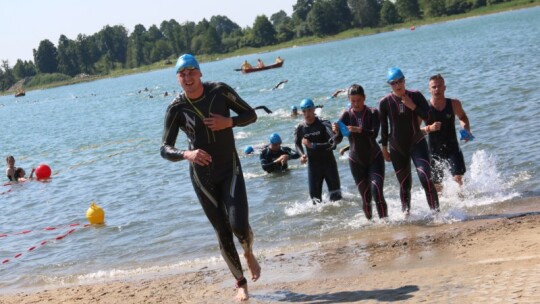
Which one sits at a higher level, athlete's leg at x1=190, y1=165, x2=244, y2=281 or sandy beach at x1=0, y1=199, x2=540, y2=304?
athlete's leg at x1=190, y1=165, x2=244, y2=281

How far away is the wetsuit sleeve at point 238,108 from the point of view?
6445 millimetres

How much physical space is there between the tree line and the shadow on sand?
133739 mm

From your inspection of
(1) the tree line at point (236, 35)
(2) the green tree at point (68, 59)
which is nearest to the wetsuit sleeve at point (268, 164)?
(1) the tree line at point (236, 35)

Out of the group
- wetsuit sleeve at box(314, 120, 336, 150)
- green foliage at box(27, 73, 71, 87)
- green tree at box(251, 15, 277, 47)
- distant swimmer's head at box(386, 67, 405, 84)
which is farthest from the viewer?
green foliage at box(27, 73, 71, 87)

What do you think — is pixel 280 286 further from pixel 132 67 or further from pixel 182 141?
Result: pixel 132 67

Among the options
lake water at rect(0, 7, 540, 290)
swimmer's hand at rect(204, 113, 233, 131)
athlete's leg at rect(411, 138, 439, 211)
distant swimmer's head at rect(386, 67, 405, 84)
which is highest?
swimmer's hand at rect(204, 113, 233, 131)

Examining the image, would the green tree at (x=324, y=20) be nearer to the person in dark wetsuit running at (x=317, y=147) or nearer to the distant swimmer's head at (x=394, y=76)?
the person in dark wetsuit running at (x=317, y=147)

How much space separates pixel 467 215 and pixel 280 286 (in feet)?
10.7

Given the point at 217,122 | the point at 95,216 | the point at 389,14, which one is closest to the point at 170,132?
the point at 217,122

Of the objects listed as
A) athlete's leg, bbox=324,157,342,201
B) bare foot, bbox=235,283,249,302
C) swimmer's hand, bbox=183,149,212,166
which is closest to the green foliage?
athlete's leg, bbox=324,157,342,201

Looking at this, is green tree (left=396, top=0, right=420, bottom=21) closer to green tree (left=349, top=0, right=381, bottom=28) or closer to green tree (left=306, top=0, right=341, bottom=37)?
green tree (left=349, top=0, right=381, bottom=28)

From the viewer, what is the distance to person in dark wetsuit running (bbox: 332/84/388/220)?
8.94m

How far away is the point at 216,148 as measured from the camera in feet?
21.3

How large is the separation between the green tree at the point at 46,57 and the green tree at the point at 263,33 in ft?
203
